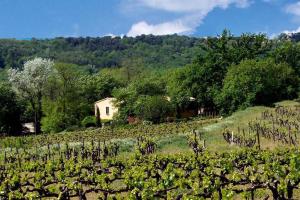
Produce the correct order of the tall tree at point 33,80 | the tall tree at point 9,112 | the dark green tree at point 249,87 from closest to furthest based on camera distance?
1. the dark green tree at point 249,87
2. the tall tree at point 9,112
3. the tall tree at point 33,80

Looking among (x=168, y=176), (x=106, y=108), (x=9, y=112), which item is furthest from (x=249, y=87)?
(x=168, y=176)

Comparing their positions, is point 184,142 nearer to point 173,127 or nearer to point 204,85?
point 173,127

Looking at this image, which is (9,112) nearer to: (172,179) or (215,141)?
(215,141)

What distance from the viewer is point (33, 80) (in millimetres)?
84438

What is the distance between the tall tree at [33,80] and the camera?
8425 centimetres

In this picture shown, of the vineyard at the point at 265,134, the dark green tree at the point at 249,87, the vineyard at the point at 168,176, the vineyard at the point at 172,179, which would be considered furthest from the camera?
the dark green tree at the point at 249,87

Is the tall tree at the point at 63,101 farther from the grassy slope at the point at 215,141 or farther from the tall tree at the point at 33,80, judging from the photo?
the grassy slope at the point at 215,141

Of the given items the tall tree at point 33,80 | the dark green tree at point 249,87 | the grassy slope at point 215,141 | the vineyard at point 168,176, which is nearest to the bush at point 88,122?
the tall tree at point 33,80

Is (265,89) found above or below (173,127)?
above

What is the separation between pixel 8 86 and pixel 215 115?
37083mm

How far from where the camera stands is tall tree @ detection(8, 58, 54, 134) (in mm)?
84250

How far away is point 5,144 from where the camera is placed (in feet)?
182

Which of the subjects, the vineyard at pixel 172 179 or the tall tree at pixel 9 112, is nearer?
the vineyard at pixel 172 179

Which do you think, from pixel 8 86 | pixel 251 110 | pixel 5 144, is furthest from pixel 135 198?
pixel 8 86
